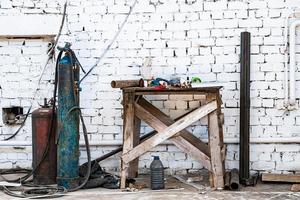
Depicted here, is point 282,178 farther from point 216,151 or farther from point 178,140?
point 178,140

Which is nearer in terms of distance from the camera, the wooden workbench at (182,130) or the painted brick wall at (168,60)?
the wooden workbench at (182,130)

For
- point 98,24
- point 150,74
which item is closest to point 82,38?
point 98,24

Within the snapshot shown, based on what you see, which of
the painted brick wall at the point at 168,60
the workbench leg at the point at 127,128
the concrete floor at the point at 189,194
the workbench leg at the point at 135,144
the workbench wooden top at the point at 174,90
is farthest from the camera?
the painted brick wall at the point at 168,60

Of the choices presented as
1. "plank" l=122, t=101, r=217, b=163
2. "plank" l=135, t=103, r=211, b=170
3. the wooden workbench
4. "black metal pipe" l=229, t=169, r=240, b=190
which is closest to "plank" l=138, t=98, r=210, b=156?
the wooden workbench

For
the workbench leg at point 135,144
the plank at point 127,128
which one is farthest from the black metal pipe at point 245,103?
the plank at point 127,128

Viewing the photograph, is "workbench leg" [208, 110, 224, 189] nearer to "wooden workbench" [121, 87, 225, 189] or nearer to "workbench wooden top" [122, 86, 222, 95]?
"wooden workbench" [121, 87, 225, 189]

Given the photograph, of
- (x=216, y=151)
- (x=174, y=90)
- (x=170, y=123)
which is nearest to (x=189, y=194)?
(x=216, y=151)

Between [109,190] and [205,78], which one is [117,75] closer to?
[205,78]

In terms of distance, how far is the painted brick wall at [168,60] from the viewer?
513 centimetres

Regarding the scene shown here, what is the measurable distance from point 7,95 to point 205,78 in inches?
95.8

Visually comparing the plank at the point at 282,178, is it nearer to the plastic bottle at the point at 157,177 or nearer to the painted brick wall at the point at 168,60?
the painted brick wall at the point at 168,60

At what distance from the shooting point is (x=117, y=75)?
534 centimetres

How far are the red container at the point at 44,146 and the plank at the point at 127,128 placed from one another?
80cm

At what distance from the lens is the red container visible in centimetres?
479
